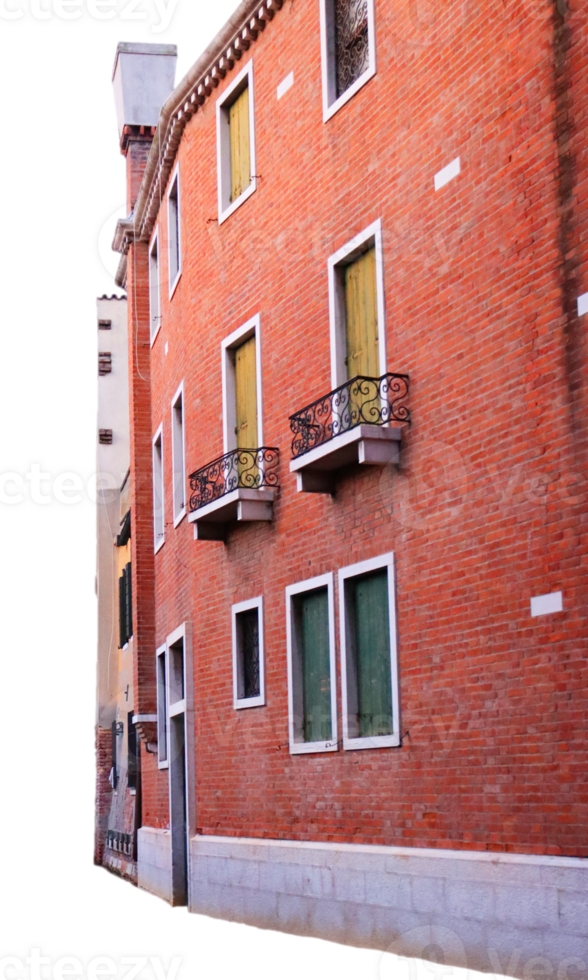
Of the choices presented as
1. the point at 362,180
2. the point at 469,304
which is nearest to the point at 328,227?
the point at 362,180

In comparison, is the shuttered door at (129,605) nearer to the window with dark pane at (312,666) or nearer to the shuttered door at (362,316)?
the window with dark pane at (312,666)

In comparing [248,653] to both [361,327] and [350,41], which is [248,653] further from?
[350,41]

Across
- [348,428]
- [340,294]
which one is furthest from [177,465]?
[348,428]

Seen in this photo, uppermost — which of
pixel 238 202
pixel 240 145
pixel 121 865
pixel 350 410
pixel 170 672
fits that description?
pixel 240 145

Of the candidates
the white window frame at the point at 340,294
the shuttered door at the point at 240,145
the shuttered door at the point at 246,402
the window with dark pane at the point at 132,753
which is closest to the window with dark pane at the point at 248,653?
the shuttered door at the point at 246,402

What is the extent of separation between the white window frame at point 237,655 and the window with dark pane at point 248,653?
0.05 metres

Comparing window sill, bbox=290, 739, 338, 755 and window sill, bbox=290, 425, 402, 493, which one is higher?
window sill, bbox=290, 425, 402, 493

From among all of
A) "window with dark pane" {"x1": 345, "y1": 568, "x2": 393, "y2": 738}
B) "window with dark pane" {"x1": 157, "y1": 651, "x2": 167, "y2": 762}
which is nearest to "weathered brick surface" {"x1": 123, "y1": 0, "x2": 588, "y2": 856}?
"window with dark pane" {"x1": 345, "y1": 568, "x2": 393, "y2": 738}

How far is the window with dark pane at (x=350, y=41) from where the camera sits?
15.0 m

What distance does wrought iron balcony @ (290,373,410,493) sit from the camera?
531 inches

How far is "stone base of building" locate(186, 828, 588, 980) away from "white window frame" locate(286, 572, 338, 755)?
1.03 m

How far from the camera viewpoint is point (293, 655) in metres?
15.9

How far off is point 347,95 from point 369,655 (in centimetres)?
598

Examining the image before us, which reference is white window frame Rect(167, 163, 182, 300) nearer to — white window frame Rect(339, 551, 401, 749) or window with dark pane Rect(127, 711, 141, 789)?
white window frame Rect(339, 551, 401, 749)
